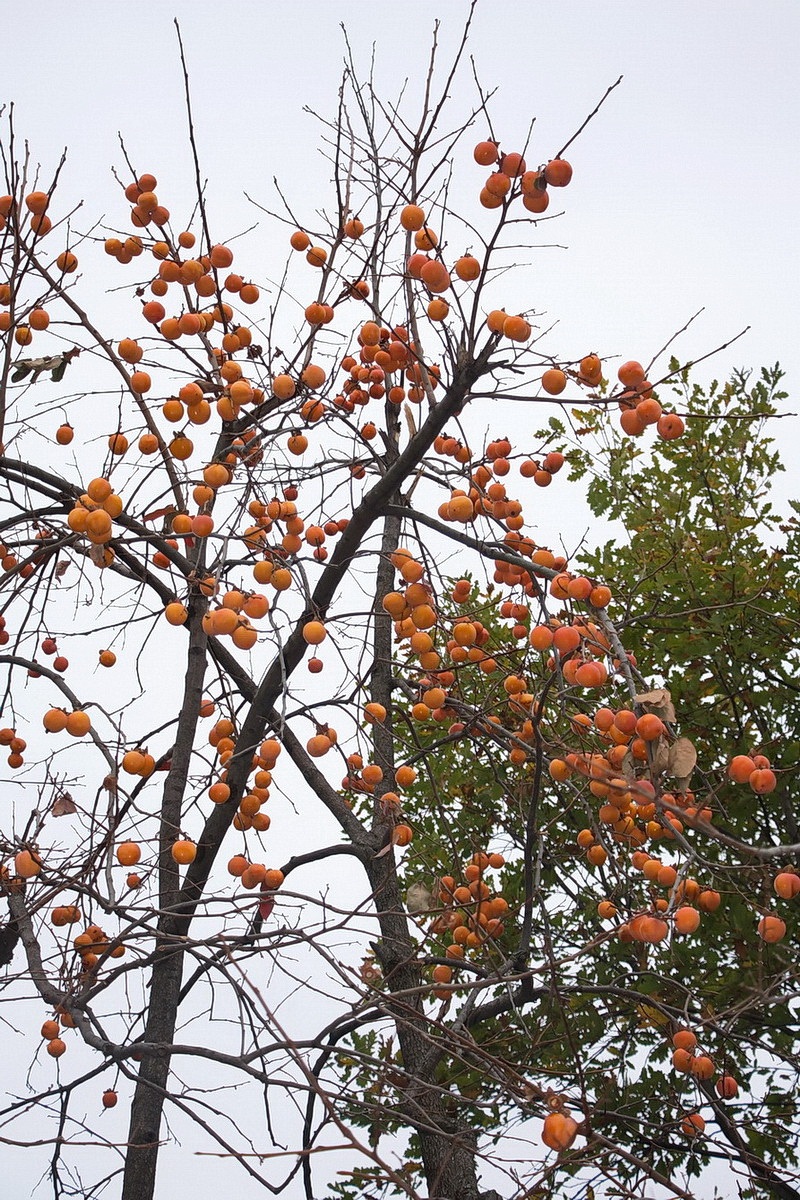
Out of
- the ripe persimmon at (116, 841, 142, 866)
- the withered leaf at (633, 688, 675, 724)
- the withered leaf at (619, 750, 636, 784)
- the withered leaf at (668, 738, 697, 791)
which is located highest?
the ripe persimmon at (116, 841, 142, 866)

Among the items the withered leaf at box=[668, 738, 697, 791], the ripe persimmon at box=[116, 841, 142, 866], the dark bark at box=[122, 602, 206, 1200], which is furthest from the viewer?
the dark bark at box=[122, 602, 206, 1200]

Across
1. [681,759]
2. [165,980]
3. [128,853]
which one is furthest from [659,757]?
[165,980]

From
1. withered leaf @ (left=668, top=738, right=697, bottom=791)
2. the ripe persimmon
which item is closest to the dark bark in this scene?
the ripe persimmon

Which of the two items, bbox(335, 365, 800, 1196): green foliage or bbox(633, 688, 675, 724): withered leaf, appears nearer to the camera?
bbox(633, 688, 675, 724): withered leaf

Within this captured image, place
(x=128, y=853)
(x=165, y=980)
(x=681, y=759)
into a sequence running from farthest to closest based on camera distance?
(x=165, y=980) < (x=128, y=853) < (x=681, y=759)

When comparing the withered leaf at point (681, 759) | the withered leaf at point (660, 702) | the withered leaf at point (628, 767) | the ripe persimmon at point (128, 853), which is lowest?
the withered leaf at point (681, 759)

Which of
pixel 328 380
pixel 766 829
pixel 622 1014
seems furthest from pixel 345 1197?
pixel 328 380

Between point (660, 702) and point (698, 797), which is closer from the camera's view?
point (660, 702)

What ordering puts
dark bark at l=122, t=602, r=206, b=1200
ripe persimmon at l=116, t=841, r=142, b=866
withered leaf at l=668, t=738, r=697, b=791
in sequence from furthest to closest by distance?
1. dark bark at l=122, t=602, r=206, b=1200
2. ripe persimmon at l=116, t=841, r=142, b=866
3. withered leaf at l=668, t=738, r=697, b=791

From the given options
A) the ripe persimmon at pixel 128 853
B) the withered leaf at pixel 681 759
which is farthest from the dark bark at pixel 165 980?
the withered leaf at pixel 681 759

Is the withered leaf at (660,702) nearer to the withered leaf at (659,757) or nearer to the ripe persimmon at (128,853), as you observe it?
the withered leaf at (659,757)

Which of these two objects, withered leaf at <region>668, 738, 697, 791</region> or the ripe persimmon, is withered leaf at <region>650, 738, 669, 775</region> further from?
the ripe persimmon

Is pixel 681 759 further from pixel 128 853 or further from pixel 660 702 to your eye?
pixel 128 853

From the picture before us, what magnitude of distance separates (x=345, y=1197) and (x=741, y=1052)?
5.18 feet
